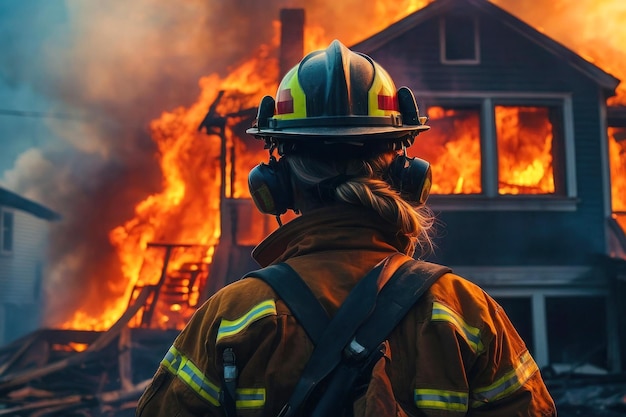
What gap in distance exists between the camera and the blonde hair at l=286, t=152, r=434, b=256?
5.39 feet

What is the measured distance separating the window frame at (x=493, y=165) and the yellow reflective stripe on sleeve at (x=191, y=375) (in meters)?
9.92

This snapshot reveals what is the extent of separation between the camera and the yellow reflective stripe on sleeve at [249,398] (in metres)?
1.45

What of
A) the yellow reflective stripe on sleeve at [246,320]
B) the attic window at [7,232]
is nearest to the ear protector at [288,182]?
the yellow reflective stripe on sleeve at [246,320]

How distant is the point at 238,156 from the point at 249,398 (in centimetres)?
1235

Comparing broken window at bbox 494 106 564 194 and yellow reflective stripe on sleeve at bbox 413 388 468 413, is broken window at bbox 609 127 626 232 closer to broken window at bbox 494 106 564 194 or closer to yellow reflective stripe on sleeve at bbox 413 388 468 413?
broken window at bbox 494 106 564 194

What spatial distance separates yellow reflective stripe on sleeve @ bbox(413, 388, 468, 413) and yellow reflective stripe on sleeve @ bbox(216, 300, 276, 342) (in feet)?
1.18

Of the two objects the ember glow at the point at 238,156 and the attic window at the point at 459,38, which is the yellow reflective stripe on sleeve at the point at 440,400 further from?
the attic window at the point at 459,38

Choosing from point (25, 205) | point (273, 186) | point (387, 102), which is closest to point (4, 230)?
point (25, 205)

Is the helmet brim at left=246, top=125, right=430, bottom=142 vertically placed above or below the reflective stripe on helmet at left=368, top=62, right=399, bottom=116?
below

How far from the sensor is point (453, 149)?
36.9 ft

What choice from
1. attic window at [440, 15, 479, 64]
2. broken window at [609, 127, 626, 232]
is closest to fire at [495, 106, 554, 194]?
attic window at [440, 15, 479, 64]

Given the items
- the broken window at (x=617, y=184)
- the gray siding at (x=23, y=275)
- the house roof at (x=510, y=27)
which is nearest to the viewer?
the house roof at (x=510, y=27)

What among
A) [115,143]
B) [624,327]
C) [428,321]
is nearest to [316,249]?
[428,321]

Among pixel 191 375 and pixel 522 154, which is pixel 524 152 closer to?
pixel 522 154
